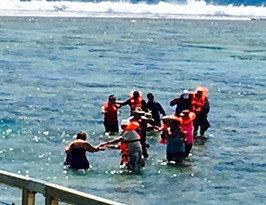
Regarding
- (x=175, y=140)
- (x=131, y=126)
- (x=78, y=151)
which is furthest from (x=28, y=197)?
(x=175, y=140)

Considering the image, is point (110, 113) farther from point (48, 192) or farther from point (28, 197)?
point (48, 192)

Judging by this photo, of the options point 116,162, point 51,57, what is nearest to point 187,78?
point 51,57

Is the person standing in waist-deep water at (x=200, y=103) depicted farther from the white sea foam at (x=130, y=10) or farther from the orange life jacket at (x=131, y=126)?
the white sea foam at (x=130, y=10)

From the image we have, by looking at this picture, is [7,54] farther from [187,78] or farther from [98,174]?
[98,174]

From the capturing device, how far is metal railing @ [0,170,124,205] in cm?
850

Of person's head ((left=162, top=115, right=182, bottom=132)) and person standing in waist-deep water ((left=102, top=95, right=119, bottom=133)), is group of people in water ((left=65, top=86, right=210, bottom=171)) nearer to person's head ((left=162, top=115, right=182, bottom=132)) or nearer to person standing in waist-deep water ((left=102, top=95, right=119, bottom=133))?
person's head ((left=162, top=115, right=182, bottom=132))

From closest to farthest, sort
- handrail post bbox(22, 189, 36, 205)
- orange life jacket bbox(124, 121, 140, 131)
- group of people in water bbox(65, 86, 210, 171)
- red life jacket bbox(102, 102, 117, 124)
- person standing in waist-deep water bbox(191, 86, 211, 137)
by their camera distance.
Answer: handrail post bbox(22, 189, 36, 205)
orange life jacket bbox(124, 121, 140, 131)
group of people in water bbox(65, 86, 210, 171)
person standing in waist-deep water bbox(191, 86, 211, 137)
red life jacket bbox(102, 102, 117, 124)

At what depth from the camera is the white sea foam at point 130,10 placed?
350ft

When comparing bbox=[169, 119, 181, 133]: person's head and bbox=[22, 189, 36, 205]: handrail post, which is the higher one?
bbox=[22, 189, 36, 205]: handrail post

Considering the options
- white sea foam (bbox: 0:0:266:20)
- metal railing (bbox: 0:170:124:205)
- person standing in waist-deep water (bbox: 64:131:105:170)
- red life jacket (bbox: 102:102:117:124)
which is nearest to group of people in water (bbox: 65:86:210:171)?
person standing in waist-deep water (bbox: 64:131:105:170)

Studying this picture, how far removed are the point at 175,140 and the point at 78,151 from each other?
7.52 feet

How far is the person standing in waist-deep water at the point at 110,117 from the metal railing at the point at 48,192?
14.8 meters

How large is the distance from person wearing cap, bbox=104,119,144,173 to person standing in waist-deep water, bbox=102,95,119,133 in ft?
15.0

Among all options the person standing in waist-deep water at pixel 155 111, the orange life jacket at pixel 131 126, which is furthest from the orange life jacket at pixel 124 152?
the person standing in waist-deep water at pixel 155 111
